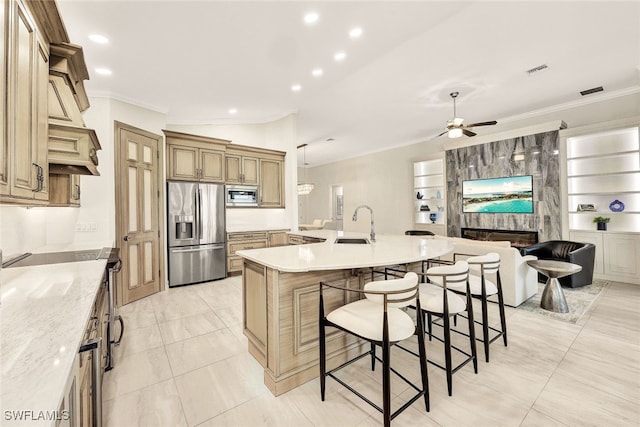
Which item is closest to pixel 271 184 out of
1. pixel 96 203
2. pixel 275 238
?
pixel 275 238

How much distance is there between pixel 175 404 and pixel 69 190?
87.2 inches

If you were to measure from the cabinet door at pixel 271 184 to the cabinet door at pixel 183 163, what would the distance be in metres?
1.26

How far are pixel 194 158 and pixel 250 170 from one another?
1043mm

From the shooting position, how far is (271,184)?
5.53 m

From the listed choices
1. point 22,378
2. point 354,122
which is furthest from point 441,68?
point 22,378

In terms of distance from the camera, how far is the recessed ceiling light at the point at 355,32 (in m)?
2.72

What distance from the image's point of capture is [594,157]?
15.1 feet

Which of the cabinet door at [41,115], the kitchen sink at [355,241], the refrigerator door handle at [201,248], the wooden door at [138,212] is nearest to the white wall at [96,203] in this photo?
the wooden door at [138,212]

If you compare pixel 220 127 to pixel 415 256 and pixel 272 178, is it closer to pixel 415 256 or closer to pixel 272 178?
pixel 272 178

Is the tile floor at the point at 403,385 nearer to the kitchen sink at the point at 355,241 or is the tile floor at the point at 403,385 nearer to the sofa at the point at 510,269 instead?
the sofa at the point at 510,269

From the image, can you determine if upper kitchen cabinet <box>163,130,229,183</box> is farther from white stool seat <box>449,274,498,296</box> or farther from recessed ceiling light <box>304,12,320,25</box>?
white stool seat <box>449,274,498,296</box>

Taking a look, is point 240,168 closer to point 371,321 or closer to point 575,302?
point 371,321

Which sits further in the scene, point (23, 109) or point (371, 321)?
point (371, 321)

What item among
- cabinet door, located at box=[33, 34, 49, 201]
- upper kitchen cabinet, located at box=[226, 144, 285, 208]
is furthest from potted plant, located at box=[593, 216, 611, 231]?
cabinet door, located at box=[33, 34, 49, 201]
